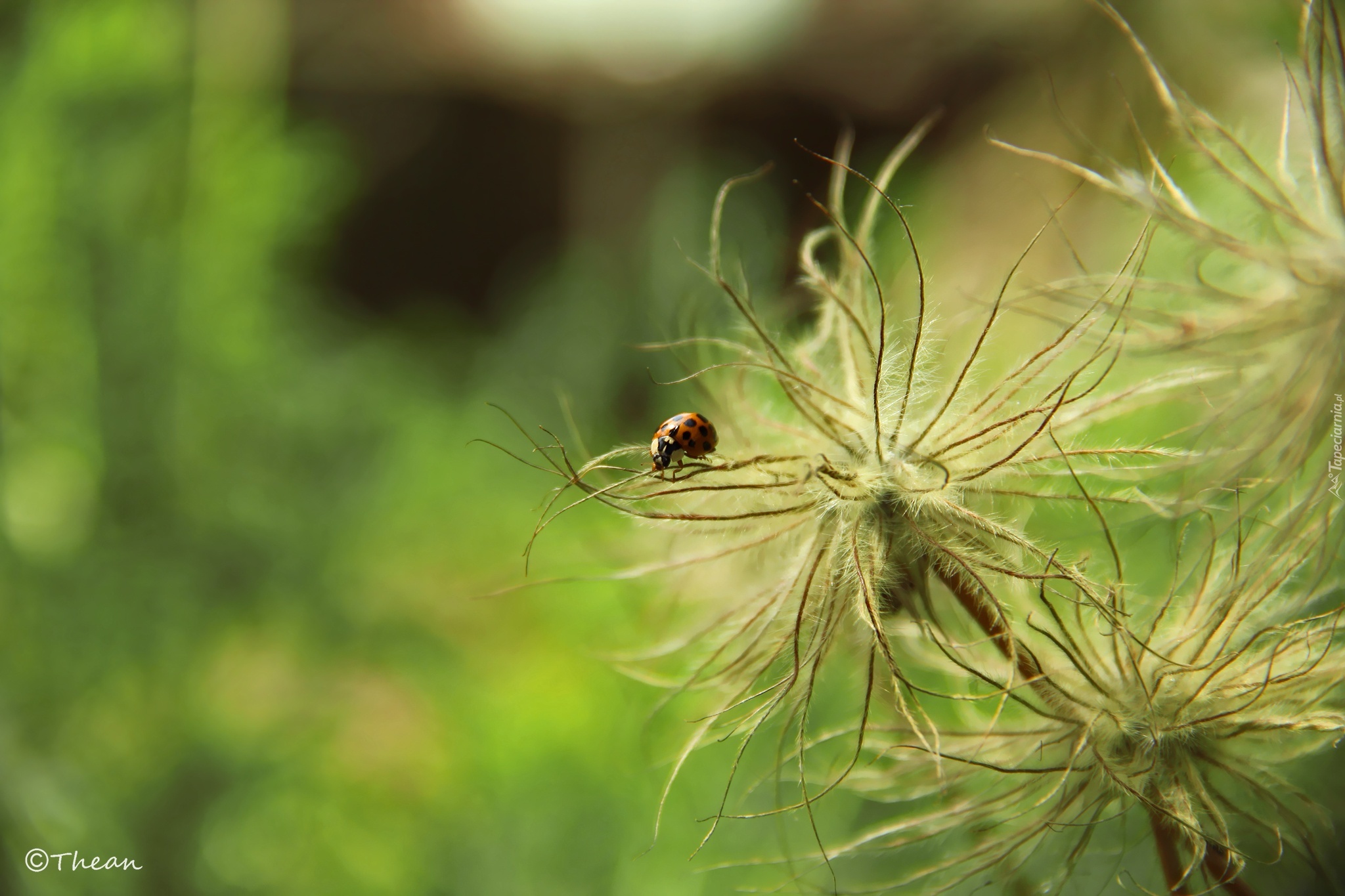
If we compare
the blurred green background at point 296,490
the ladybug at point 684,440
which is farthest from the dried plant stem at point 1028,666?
the blurred green background at point 296,490

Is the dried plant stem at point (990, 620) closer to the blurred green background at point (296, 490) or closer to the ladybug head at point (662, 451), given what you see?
the ladybug head at point (662, 451)

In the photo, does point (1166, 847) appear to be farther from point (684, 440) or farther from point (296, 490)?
point (296, 490)

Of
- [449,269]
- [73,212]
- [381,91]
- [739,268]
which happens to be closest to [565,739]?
[739,268]

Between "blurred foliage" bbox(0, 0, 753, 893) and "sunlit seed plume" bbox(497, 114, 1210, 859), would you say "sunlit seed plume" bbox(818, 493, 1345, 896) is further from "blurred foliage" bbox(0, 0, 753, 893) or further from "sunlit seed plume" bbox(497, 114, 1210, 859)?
"blurred foliage" bbox(0, 0, 753, 893)

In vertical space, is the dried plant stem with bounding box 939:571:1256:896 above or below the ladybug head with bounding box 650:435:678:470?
below

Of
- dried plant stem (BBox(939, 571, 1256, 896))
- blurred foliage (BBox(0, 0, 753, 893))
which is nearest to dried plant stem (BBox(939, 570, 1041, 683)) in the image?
dried plant stem (BBox(939, 571, 1256, 896))

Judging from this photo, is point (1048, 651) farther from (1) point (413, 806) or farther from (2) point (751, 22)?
(2) point (751, 22)

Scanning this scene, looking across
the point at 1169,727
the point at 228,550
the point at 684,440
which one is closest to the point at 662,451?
the point at 684,440
